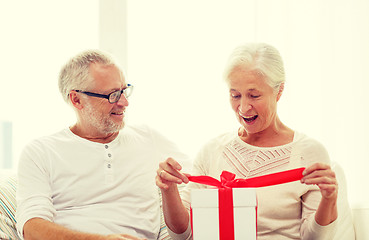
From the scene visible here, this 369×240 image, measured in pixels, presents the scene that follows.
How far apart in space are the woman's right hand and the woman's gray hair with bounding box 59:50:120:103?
2.48 feet

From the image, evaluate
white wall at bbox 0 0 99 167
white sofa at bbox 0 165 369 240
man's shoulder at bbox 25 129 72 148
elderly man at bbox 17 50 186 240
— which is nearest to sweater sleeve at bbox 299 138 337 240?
white sofa at bbox 0 165 369 240

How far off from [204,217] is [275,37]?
182 centimetres

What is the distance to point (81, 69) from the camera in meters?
2.13

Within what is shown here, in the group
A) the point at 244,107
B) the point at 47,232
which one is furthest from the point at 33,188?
the point at 244,107

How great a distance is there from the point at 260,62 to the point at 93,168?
840 millimetres

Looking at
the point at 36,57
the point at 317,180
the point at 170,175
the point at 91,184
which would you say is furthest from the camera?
the point at 36,57

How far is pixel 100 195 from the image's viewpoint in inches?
78.5

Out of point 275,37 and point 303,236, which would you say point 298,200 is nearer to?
point 303,236

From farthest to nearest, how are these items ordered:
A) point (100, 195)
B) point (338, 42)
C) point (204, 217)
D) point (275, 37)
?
point (275, 37) < point (338, 42) < point (100, 195) < point (204, 217)

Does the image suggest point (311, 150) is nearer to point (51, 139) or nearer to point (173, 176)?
point (173, 176)

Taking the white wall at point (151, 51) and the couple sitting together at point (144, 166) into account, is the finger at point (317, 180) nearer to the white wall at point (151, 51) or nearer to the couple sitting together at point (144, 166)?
the couple sitting together at point (144, 166)

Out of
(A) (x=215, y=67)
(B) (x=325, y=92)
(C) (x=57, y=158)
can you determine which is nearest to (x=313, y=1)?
(B) (x=325, y=92)

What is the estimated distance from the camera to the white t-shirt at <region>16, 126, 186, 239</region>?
191 centimetres

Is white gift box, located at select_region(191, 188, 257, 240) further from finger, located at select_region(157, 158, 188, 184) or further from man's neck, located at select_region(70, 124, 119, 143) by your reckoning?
man's neck, located at select_region(70, 124, 119, 143)
